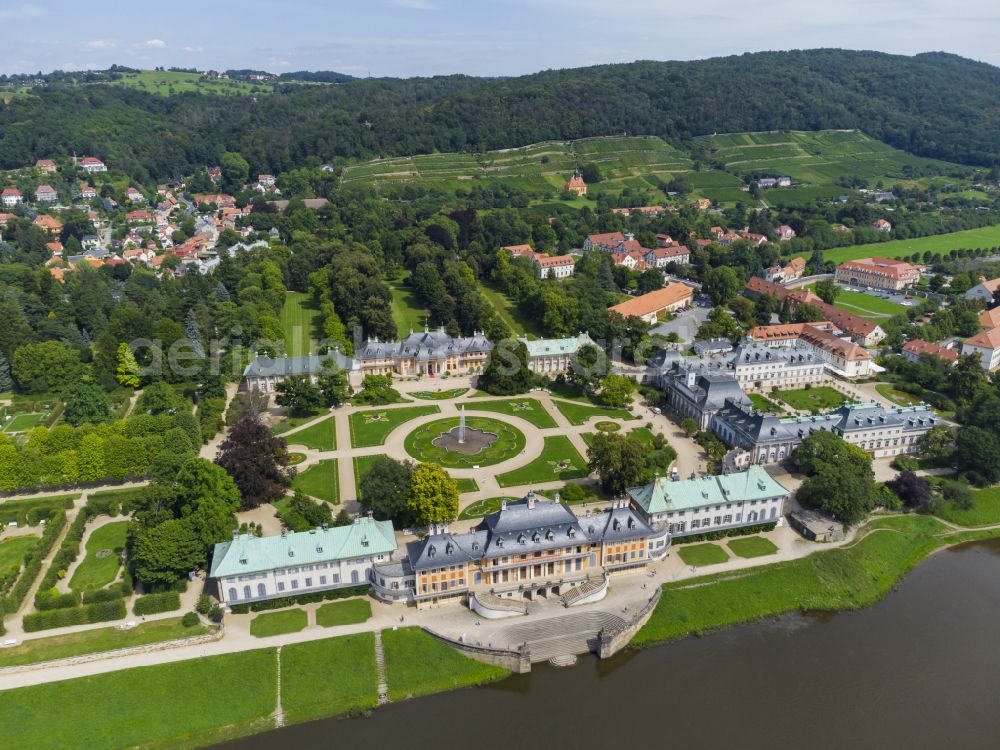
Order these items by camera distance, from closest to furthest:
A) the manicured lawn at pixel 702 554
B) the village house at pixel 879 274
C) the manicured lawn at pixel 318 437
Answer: the manicured lawn at pixel 702 554 → the manicured lawn at pixel 318 437 → the village house at pixel 879 274

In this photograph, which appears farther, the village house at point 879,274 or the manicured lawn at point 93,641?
the village house at point 879,274

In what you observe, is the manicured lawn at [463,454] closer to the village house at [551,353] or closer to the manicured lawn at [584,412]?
the manicured lawn at [584,412]

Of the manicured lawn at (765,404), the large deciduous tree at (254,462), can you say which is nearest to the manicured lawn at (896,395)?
the manicured lawn at (765,404)

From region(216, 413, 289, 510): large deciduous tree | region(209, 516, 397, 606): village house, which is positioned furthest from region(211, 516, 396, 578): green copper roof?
region(216, 413, 289, 510): large deciduous tree

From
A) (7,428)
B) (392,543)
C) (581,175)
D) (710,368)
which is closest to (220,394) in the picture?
(7,428)

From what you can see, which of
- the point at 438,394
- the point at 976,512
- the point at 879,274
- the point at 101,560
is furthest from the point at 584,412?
the point at 879,274

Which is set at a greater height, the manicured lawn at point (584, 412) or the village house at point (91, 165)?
the village house at point (91, 165)

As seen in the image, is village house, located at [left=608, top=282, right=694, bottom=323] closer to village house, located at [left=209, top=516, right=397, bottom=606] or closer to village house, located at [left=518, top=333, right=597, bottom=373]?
village house, located at [left=518, top=333, right=597, bottom=373]

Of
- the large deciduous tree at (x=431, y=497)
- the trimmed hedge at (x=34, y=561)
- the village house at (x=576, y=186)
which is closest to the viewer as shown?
the trimmed hedge at (x=34, y=561)
